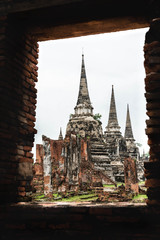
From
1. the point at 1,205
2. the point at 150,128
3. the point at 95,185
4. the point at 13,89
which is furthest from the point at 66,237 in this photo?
the point at 95,185

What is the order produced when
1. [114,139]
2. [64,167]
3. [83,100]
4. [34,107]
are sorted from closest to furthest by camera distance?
[34,107]
[64,167]
[83,100]
[114,139]

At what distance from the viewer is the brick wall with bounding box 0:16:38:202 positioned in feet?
11.2

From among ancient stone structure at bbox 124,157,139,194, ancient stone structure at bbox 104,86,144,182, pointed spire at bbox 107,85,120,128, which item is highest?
pointed spire at bbox 107,85,120,128

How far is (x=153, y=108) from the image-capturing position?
309 centimetres

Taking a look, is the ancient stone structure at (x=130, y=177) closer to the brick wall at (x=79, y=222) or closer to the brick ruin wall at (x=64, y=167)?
the brick ruin wall at (x=64, y=167)

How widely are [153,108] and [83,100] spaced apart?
22.6 meters

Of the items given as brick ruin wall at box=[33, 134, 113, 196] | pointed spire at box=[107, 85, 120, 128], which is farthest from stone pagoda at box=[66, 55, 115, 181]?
pointed spire at box=[107, 85, 120, 128]

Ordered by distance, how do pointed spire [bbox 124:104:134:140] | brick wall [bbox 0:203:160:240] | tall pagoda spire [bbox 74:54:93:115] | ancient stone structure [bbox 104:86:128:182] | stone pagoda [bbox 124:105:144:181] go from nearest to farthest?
brick wall [bbox 0:203:160:240] → tall pagoda spire [bbox 74:54:93:115] → ancient stone structure [bbox 104:86:128:182] → stone pagoda [bbox 124:105:144:181] → pointed spire [bbox 124:104:134:140]

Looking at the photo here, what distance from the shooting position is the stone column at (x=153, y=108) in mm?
2955

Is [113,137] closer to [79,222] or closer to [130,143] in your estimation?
[130,143]

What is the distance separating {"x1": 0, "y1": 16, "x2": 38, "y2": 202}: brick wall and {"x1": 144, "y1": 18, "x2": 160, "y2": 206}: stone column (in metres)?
1.73

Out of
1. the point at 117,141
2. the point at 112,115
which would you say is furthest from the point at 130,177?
the point at 112,115

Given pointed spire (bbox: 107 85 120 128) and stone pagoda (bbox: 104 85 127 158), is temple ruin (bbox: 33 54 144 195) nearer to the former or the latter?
stone pagoda (bbox: 104 85 127 158)

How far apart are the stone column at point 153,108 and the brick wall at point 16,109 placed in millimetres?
1732
